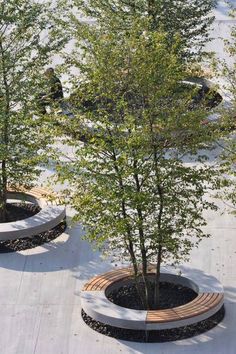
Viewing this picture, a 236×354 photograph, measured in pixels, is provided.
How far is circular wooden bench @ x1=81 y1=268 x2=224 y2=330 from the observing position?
41.0ft

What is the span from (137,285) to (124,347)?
1054 millimetres

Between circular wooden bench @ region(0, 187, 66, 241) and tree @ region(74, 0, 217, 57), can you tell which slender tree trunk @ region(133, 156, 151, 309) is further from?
tree @ region(74, 0, 217, 57)

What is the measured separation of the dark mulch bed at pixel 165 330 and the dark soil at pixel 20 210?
341 cm

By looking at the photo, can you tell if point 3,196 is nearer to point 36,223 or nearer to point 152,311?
point 36,223

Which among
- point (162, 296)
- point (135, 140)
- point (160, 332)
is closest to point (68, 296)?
point (162, 296)

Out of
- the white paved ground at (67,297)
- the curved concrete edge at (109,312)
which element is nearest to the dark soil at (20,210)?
the white paved ground at (67,297)

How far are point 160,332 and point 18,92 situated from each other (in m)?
5.50

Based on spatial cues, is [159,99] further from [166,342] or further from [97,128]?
[166,342]

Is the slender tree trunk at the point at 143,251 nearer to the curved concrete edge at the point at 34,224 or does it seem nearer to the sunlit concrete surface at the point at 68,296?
the sunlit concrete surface at the point at 68,296

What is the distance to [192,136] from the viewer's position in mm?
12219

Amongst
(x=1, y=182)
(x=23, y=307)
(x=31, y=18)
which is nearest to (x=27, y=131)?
(x=1, y=182)

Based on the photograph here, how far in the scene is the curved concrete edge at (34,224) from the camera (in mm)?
15352

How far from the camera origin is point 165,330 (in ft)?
41.4

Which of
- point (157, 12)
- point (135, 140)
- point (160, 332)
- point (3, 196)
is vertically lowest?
point (160, 332)
